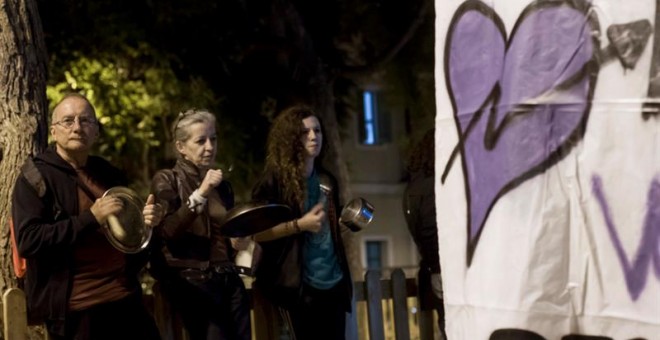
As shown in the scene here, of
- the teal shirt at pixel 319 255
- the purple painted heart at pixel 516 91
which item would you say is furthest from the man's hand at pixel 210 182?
the purple painted heart at pixel 516 91

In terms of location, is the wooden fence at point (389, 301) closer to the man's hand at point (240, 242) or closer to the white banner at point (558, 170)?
the man's hand at point (240, 242)

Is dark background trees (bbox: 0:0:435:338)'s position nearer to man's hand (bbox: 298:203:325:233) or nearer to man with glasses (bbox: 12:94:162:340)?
man's hand (bbox: 298:203:325:233)

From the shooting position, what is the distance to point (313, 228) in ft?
28.8

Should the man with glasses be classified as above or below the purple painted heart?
below

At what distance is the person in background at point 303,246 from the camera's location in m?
9.00

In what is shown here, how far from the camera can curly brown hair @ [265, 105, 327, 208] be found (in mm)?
9023

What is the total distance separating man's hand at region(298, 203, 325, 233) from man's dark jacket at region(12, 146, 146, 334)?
1.42 m

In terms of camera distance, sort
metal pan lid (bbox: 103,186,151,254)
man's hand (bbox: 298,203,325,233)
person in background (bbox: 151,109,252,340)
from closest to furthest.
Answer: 1. metal pan lid (bbox: 103,186,151,254)
2. person in background (bbox: 151,109,252,340)
3. man's hand (bbox: 298,203,325,233)

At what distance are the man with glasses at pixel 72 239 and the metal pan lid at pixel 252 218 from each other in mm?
548

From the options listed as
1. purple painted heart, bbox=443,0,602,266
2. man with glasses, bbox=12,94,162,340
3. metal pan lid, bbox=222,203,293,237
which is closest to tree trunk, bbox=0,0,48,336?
man with glasses, bbox=12,94,162,340

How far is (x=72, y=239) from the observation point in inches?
300

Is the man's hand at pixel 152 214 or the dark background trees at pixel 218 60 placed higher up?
the dark background trees at pixel 218 60

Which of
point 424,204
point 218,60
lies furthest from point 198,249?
point 218,60

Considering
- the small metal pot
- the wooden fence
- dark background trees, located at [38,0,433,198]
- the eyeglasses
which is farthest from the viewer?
dark background trees, located at [38,0,433,198]
